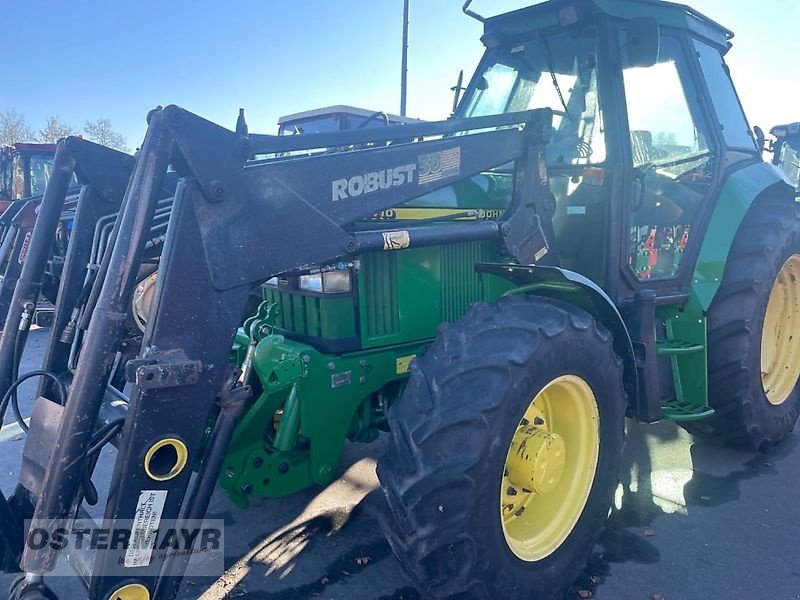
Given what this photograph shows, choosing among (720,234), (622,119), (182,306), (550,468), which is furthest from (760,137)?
(182,306)

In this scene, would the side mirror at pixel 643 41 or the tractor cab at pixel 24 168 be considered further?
the tractor cab at pixel 24 168

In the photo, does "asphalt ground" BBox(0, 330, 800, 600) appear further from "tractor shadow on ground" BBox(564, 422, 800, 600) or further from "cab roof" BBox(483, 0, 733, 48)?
"cab roof" BBox(483, 0, 733, 48)

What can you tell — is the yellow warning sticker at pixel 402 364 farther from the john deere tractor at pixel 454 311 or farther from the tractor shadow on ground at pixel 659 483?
the tractor shadow on ground at pixel 659 483

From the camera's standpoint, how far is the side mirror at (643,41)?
320 cm

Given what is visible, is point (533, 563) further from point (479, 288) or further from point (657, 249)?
point (657, 249)

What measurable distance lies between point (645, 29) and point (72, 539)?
10.9 ft

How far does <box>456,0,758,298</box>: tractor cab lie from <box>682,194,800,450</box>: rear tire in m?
0.32

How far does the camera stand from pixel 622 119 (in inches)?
138

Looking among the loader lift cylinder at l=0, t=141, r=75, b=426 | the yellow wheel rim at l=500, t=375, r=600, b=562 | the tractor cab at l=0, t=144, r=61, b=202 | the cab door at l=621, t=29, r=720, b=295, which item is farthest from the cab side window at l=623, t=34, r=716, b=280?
the tractor cab at l=0, t=144, r=61, b=202

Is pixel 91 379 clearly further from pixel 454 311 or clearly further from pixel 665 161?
pixel 665 161

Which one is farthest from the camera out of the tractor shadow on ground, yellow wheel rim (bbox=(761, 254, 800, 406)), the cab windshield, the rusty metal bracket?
yellow wheel rim (bbox=(761, 254, 800, 406))

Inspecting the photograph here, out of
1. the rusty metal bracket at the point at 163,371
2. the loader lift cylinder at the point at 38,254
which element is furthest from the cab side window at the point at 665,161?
the loader lift cylinder at the point at 38,254

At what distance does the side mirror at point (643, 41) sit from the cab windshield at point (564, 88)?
29 cm

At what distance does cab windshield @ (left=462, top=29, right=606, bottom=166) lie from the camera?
3576 millimetres
